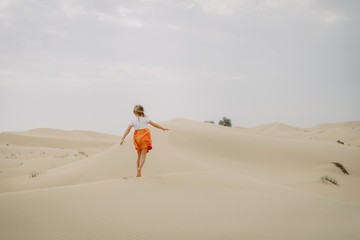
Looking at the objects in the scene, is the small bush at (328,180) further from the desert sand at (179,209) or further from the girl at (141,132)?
the girl at (141,132)

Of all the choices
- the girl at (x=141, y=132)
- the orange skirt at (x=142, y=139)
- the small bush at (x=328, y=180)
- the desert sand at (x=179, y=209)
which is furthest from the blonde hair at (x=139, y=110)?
the small bush at (x=328, y=180)

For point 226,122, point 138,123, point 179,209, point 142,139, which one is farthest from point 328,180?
point 226,122

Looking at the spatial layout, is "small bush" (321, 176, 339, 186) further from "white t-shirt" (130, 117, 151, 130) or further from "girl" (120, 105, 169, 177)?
"white t-shirt" (130, 117, 151, 130)

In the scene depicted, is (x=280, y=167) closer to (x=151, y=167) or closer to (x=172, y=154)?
(x=172, y=154)

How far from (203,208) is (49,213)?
2.11 metres

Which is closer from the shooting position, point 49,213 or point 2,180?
point 49,213

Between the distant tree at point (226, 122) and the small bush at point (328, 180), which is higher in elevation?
the distant tree at point (226, 122)

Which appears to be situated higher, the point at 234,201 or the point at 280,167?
the point at 280,167

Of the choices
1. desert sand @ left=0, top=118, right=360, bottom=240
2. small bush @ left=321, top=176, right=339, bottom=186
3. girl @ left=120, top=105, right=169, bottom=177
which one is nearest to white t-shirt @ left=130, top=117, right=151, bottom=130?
girl @ left=120, top=105, right=169, bottom=177

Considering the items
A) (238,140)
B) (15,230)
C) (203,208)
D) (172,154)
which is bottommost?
(15,230)

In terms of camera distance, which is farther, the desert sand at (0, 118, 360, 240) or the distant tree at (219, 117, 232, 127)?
the distant tree at (219, 117, 232, 127)

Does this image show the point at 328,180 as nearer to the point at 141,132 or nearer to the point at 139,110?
the point at 141,132

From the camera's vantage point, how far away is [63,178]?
1027 cm

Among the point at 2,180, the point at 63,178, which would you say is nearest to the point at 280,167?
the point at 63,178
